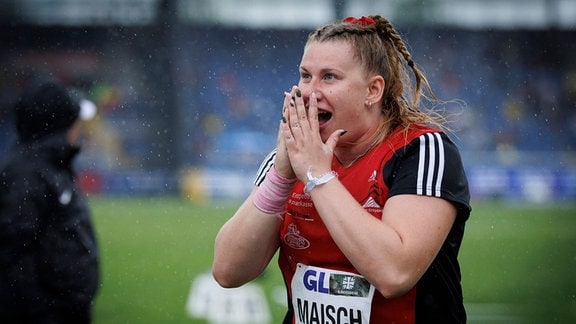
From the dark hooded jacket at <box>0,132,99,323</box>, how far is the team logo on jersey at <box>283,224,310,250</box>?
1792 mm

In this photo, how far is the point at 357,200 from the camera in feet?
6.19

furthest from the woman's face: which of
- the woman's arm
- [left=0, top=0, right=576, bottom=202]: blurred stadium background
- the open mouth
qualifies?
[left=0, top=0, right=576, bottom=202]: blurred stadium background

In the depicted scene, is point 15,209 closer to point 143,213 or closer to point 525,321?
point 525,321

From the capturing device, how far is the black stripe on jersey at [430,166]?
1.80m

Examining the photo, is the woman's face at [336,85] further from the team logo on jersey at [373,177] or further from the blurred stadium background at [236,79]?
the blurred stadium background at [236,79]

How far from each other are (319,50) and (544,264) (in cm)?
899

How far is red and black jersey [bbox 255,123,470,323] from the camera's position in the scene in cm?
182

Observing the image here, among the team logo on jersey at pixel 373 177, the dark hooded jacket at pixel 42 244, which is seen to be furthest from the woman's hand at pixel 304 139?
the dark hooded jacket at pixel 42 244

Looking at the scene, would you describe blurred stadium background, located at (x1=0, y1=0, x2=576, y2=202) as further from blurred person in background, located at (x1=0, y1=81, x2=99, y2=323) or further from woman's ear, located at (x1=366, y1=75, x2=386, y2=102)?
woman's ear, located at (x1=366, y1=75, x2=386, y2=102)

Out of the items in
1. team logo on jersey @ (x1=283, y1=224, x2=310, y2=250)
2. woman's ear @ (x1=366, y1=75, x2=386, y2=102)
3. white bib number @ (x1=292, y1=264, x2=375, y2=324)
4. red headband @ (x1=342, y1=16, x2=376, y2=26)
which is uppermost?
red headband @ (x1=342, y1=16, x2=376, y2=26)

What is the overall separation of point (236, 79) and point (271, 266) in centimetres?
1485

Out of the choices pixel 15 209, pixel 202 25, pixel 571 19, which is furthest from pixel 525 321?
pixel 202 25

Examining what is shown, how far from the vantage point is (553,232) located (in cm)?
1411

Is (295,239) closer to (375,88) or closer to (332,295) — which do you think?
(332,295)
